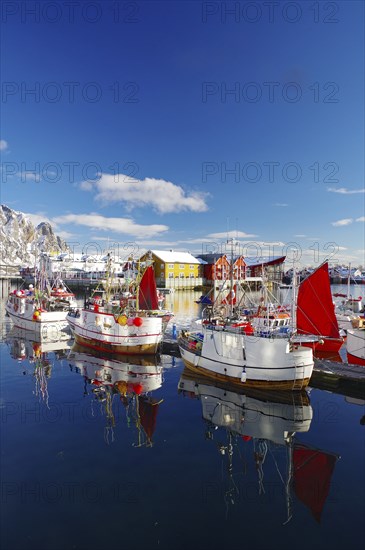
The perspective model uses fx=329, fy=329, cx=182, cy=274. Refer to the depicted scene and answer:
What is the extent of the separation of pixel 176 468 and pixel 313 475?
577cm

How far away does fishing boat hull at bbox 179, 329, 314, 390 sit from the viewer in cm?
2248

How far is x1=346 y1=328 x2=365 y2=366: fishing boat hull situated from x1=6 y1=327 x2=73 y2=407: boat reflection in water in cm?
2423

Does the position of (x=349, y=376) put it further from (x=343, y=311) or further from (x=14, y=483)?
(x=343, y=311)

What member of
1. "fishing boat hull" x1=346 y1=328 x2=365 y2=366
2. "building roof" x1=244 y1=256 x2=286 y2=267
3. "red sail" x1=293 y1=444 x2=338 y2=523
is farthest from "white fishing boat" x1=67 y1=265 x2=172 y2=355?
"building roof" x1=244 y1=256 x2=286 y2=267

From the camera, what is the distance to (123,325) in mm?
32062

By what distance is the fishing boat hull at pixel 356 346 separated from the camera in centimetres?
2708

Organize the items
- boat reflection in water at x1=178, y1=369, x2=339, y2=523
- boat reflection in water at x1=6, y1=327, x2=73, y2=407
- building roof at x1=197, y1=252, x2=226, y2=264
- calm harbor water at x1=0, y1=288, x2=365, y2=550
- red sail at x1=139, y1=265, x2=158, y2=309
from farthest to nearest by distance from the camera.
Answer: building roof at x1=197, y1=252, x2=226, y2=264, red sail at x1=139, y1=265, x2=158, y2=309, boat reflection in water at x1=6, y1=327, x2=73, y2=407, boat reflection in water at x1=178, y1=369, x2=339, y2=523, calm harbor water at x1=0, y1=288, x2=365, y2=550

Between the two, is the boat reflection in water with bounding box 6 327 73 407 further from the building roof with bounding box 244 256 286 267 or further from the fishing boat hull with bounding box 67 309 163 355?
the building roof with bounding box 244 256 286 267

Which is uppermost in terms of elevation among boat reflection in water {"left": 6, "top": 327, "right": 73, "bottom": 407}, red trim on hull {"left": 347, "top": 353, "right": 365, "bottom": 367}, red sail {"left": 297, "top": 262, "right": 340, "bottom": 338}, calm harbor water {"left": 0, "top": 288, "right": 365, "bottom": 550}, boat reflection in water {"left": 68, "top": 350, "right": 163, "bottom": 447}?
red sail {"left": 297, "top": 262, "right": 340, "bottom": 338}

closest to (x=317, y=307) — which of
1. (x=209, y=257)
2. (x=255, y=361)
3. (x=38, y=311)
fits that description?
(x=255, y=361)

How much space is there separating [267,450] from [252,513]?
187 inches

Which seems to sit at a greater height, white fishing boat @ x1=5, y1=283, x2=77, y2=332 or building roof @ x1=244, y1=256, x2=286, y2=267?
building roof @ x1=244, y1=256, x2=286, y2=267

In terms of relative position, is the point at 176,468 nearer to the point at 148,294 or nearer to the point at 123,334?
the point at 123,334

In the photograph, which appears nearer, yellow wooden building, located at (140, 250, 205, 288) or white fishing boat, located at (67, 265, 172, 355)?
white fishing boat, located at (67, 265, 172, 355)
